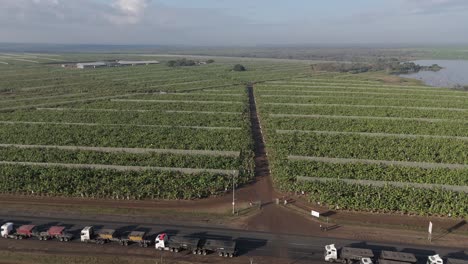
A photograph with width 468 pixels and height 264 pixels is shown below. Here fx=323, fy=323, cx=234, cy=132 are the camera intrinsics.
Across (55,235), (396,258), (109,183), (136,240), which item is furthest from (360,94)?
(55,235)

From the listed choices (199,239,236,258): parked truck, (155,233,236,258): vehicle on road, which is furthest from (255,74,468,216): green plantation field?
(155,233,236,258): vehicle on road

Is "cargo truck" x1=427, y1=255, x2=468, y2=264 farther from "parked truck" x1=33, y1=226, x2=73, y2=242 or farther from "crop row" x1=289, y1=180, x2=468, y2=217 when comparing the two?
"parked truck" x1=33, y1=226, x2=73, y2=242

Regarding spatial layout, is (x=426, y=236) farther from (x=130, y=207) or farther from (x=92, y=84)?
(x=92, y=84)

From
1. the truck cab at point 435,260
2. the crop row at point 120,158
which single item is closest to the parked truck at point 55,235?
the crop row at point 120,158

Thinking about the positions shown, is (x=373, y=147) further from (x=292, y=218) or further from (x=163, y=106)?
(x=163, y=106)

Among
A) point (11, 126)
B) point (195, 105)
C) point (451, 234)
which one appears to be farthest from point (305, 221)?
point (11, 126)

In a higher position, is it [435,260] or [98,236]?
[98,236]
